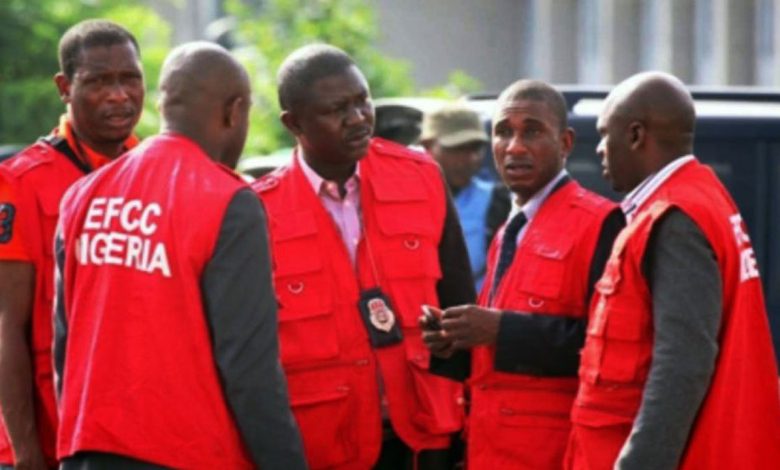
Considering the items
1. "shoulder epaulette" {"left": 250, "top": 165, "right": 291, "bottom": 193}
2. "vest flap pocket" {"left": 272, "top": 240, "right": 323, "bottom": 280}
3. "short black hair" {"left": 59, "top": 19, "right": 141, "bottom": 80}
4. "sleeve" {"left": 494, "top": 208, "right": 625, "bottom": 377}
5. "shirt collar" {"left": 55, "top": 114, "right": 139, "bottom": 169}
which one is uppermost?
"short black hair" {"left": 59, "top": 19, "right": 141, "bottom": 80}

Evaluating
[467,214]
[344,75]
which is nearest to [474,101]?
[467,214]

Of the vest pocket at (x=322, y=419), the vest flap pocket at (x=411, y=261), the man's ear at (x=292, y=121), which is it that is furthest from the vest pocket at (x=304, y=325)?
the man's ear at (x=292, y=121)

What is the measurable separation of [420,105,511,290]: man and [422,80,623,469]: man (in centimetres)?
373

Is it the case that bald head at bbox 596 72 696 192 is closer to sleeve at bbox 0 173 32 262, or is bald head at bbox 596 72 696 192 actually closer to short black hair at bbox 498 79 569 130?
short black hair at bbox 498 79 569 130

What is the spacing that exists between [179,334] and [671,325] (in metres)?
1.28

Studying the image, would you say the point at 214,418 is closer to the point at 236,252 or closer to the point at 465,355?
the point at 236,252

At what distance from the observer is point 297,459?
639cm

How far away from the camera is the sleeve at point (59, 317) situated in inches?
262

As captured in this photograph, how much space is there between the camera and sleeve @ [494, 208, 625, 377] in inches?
280

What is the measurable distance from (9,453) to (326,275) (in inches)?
42.6

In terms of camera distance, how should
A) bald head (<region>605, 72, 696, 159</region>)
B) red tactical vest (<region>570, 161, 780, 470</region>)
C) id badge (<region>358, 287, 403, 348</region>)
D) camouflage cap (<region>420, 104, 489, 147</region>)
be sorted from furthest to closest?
camouflage cap (<region>420, 104, 489, 147</region>) → id badge (<region>358, 287, 403, 348</region>) → bald head (<region>605, 72, 696, 159</region>) → red tactical vest (<region>570, 161, 780, 470</region>)

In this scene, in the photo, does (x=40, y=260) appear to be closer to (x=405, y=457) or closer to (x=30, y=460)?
(x=30, y=460)

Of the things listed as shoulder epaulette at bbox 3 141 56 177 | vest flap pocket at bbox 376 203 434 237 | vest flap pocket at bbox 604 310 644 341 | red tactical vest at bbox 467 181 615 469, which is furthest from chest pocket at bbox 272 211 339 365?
vest flap pocket at bbox 604 310 644 341

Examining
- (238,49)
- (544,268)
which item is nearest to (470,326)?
(544,268)
